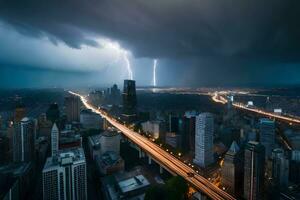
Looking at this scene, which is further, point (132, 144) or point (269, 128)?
point (132, 144)

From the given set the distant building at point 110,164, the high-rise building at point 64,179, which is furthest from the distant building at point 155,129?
the high-rise building at point 64,179

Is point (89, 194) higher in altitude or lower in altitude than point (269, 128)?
lower

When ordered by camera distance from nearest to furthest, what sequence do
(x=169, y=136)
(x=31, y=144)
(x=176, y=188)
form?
(x=176, y=188), (x=31, y=144), (x=169, y=136)

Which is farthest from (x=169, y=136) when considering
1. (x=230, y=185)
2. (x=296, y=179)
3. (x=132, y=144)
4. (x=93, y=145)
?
(x=296, y=179)

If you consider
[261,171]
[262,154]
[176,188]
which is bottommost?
[176,188]

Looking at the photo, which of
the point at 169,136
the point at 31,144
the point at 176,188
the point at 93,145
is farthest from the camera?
the point at 169,136

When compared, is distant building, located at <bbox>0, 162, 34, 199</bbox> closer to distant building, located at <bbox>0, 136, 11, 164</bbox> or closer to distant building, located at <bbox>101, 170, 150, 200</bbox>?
distant building, located at <bbox>0, 136, 11, 164</bbox>

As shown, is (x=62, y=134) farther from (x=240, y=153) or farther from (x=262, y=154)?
(x=262, y=154)
